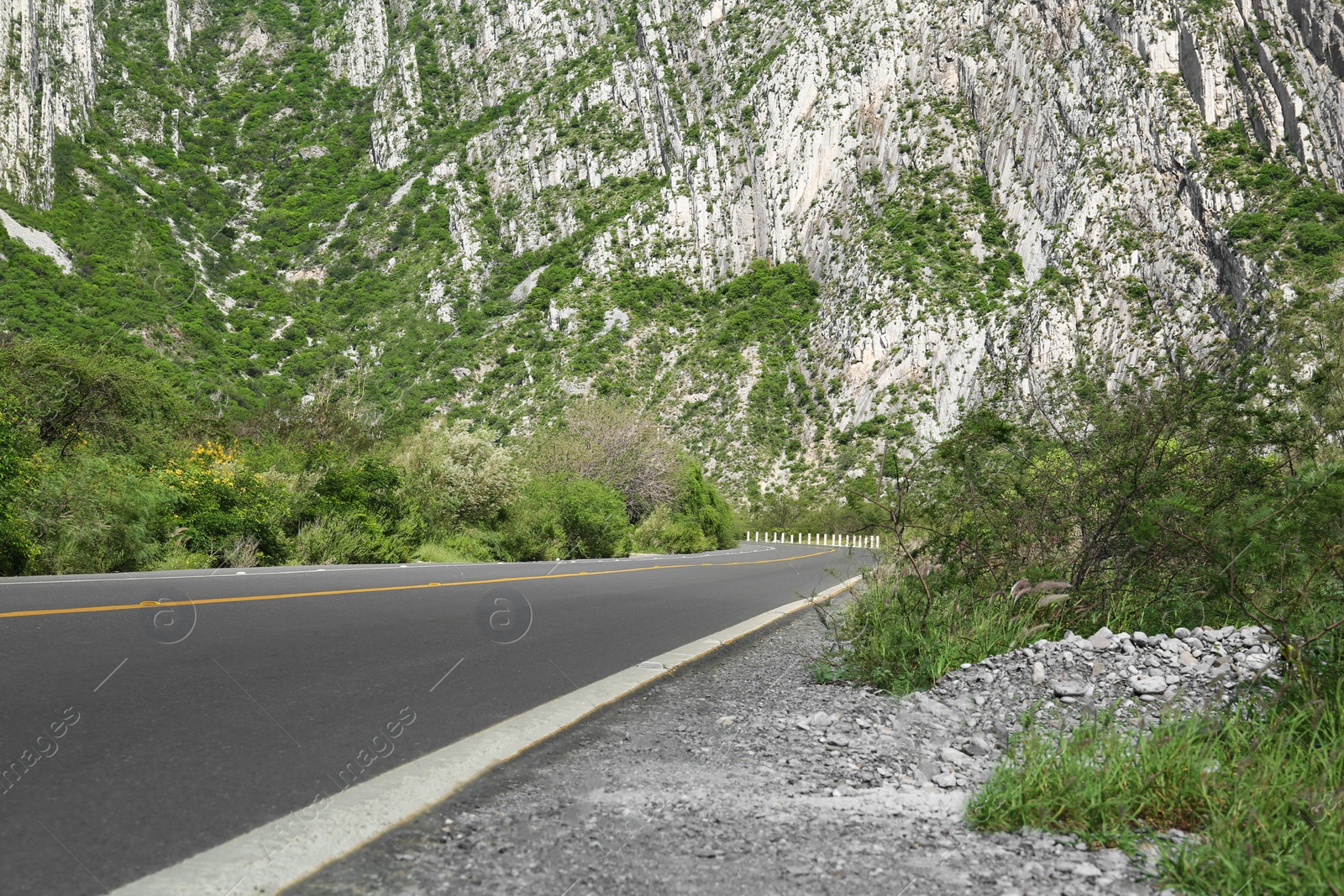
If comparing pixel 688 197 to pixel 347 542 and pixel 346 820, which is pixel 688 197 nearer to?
pixel 347 542

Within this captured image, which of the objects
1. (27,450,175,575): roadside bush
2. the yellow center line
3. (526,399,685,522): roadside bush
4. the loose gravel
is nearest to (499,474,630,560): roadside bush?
the yellow center line

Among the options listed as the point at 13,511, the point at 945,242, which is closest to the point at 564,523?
the point at 13,511

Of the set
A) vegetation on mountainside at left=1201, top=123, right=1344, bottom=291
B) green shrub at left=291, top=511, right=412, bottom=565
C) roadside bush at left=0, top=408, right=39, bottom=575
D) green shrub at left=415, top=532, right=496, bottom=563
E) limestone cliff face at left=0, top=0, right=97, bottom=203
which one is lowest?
green shrub at left=415, top=532, right=496, bottom=563

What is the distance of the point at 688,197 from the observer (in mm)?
90688

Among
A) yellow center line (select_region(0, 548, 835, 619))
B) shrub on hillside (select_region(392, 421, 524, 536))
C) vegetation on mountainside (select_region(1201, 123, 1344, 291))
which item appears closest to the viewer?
yellow center line (select_region(0, 548, 835, 619))

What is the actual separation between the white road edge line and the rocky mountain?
155 feet

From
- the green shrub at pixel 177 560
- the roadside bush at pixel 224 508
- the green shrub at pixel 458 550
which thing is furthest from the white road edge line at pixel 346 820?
the green shrub at pixel 458 550

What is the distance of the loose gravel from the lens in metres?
2.77

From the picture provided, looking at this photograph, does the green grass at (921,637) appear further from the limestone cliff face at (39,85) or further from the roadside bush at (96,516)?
the limestone cliff face at (39,85)

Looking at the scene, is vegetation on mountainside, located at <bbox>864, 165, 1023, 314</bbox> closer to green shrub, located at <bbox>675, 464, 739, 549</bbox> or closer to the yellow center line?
green shrub, located at <bbox>675, 464, 739, 549</bbox>

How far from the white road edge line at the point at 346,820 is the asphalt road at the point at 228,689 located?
136mm

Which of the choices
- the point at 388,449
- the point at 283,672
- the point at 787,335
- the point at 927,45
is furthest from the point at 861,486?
the point at 927,45

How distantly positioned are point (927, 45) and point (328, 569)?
88.7 m

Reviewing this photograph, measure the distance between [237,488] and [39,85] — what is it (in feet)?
246
